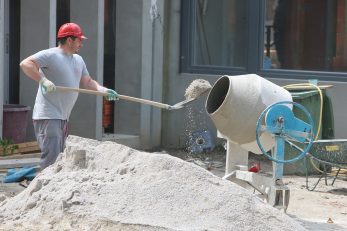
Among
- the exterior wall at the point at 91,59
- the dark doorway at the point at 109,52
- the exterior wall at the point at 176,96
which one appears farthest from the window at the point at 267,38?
the exterior wall at the point at 91,59

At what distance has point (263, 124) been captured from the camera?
6961mm

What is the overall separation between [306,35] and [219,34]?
1.30 metres

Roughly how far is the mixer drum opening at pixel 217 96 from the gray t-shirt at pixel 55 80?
1.26 meters

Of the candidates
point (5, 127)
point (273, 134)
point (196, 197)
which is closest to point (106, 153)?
point (196, 197)

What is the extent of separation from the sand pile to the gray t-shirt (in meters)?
1.45

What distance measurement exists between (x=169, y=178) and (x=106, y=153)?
0.79 metres

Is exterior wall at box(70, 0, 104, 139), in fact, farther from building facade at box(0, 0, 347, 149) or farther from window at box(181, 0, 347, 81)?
window at box(181, 0, 347, 81)

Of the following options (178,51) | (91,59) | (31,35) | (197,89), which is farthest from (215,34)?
(197,89)

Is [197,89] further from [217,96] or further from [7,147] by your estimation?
[7,147]

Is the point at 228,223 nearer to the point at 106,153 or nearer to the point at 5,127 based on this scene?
the point at 106,153

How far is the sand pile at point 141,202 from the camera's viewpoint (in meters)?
5.26

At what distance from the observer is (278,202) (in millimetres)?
7121

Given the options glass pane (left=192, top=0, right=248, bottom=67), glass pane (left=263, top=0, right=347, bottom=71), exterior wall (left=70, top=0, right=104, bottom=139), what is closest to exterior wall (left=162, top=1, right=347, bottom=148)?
glass pane (left=192, top=0, right=248, bottom=67)

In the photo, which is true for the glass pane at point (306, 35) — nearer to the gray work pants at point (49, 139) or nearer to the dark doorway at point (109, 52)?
the dark doorway at point (109, 52)
